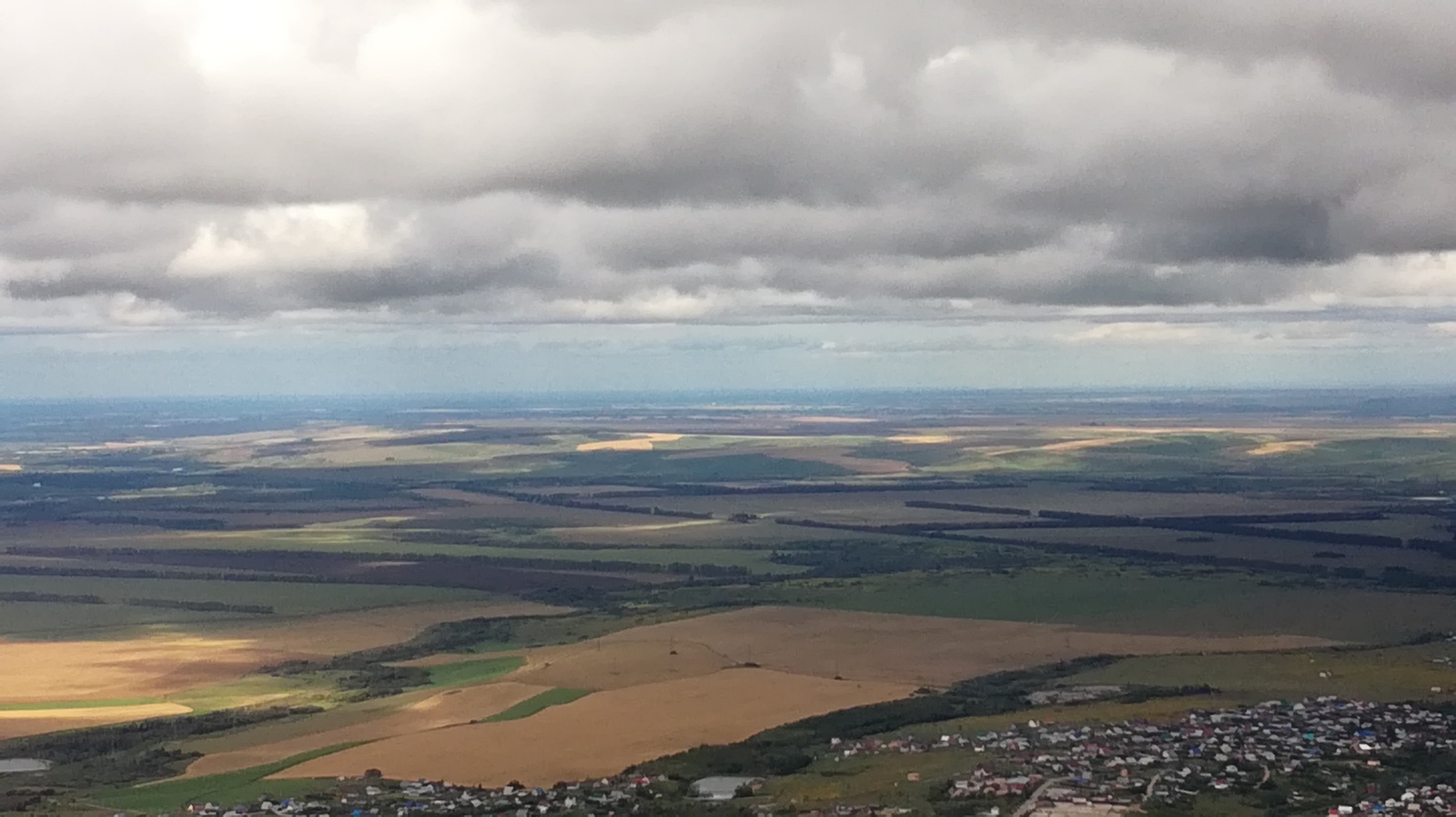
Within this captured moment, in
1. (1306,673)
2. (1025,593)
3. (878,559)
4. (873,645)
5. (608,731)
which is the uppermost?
(608,731)

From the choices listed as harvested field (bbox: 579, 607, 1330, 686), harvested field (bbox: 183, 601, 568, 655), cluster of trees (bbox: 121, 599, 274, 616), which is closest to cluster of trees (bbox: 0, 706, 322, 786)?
harvested field (bbox: 579, 607, 1330, 686)

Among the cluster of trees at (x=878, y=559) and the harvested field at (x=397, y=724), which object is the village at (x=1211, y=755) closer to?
the harvested field at (x=397, y=724)

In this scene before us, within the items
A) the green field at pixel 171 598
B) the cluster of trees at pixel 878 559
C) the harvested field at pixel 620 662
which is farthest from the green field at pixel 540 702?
the cluster of trees at pixel 878 559

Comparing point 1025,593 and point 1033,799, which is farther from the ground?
point 1033,799

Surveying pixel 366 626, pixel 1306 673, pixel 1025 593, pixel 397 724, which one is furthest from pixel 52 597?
pixel 1306 673

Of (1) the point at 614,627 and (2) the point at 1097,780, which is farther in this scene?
(1) the point at 614,627

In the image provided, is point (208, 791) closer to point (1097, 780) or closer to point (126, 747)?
point (126, 747)
